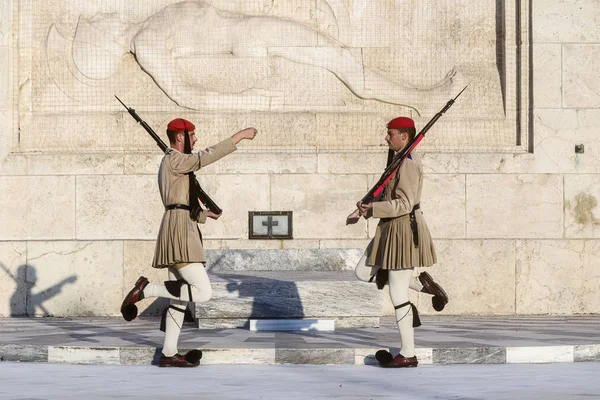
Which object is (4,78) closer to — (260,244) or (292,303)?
(260,244)

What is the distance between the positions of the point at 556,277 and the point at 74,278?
16.8 feet

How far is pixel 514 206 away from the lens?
557 inches

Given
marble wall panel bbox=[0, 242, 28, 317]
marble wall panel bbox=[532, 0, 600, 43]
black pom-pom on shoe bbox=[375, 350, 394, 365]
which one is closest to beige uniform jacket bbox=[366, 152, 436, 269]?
black pom-pom on shoe bbox=[375, 350, 394, 365]

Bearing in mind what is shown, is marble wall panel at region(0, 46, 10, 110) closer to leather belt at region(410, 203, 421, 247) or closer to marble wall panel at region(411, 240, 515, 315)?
marble wall panel at region(411, 240, 515, 315)

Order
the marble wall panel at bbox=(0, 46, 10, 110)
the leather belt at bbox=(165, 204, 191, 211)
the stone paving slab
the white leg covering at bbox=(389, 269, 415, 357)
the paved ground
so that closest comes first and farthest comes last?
the paved ground → the white leg covering at bbox=(389, 269, 415, 357) → the leather belt at bbox=(165, 204, 191, 211) → the stone paving slab → the marble wall panel at bbox=(0, 46, 10, 110)

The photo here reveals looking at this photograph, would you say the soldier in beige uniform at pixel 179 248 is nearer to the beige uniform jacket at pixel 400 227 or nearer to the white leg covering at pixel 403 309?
the beige uniform jacket at pixel 400 227

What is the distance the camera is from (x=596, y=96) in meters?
14.3

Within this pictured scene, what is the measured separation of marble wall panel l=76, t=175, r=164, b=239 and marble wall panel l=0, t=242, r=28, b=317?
0.67 m

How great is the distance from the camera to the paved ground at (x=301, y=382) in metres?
7.76

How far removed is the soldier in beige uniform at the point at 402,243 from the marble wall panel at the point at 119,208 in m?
4.83

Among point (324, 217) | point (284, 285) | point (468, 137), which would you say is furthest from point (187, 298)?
point (468, 137)

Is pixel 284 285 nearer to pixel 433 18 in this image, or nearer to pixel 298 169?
pixel 298 169

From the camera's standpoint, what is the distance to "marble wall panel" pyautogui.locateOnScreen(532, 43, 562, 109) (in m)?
14.3

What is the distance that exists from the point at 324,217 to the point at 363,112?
126 centimetres
